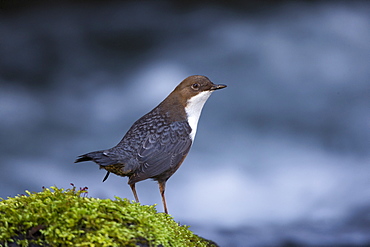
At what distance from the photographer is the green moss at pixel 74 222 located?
220cm

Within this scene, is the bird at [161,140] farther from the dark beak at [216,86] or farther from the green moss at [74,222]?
the green moss at [74,222]

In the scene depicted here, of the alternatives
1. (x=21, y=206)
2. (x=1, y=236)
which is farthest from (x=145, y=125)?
(x=1, y=236)

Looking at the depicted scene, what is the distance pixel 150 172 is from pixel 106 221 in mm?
1548

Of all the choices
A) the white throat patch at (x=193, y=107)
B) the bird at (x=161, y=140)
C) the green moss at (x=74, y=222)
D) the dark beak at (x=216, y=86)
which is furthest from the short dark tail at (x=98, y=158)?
the dark beak at (x=216, y=86)

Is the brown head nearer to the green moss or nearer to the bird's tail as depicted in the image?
the bird's tail

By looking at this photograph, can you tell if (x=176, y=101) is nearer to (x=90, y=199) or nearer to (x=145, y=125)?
(x=145, y=125)

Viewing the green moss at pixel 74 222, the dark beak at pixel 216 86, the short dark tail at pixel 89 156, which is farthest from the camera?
the dark beak at pixel 216 86

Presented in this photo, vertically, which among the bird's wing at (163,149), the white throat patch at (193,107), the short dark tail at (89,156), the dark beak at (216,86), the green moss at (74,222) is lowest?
the green moss at (74,222)

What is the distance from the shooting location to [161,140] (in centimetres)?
410

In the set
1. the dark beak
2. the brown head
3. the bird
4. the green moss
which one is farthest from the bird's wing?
the green moss

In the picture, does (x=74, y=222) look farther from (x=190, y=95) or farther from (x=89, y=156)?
(x=190, y=95)

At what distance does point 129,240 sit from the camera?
7.44 feet

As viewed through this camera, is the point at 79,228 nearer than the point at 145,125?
Yes

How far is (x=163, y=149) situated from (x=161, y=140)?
0.10 m
